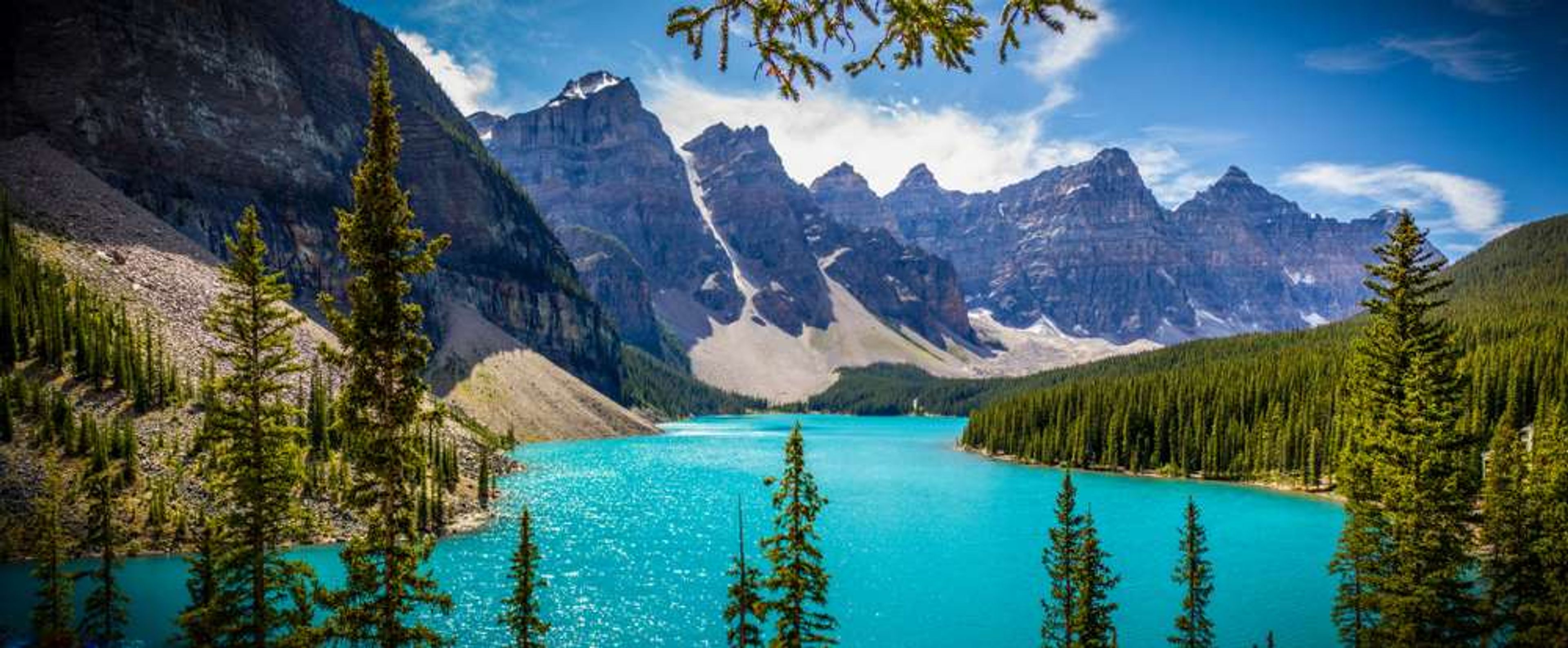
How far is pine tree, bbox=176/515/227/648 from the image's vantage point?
17375 mm

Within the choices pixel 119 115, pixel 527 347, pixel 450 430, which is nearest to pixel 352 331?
pixel 450 430

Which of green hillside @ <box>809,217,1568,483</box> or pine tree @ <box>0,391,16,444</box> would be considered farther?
green hillside @ <box>809,217,1568,483</box>

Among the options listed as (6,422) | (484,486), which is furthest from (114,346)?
(484,486)

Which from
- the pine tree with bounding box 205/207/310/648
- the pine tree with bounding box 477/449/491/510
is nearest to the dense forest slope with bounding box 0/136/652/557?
the pine tree with bounding box 477/449/491/510

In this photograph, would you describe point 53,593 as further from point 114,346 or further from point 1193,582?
point 114,346

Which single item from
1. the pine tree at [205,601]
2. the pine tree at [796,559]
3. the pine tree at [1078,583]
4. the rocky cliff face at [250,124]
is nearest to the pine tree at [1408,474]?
the pine tree at [1078,583]

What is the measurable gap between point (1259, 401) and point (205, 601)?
106631 millimetres

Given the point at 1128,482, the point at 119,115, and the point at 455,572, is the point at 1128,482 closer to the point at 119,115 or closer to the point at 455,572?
the point at 455,572

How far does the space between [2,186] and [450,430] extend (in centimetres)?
4486

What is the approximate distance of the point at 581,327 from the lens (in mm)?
199000

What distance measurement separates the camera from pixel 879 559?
164 feet

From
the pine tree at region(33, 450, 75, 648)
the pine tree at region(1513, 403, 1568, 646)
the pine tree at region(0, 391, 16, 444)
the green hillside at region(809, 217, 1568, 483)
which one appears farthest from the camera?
the green hillside at region(809, 217, 1568, 483)

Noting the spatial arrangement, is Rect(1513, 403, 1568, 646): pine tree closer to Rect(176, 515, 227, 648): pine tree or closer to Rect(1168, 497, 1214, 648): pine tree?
Rect(1168, 497, 1214, 648): pine tree

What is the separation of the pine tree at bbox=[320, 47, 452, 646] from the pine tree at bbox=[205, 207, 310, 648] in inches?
110
